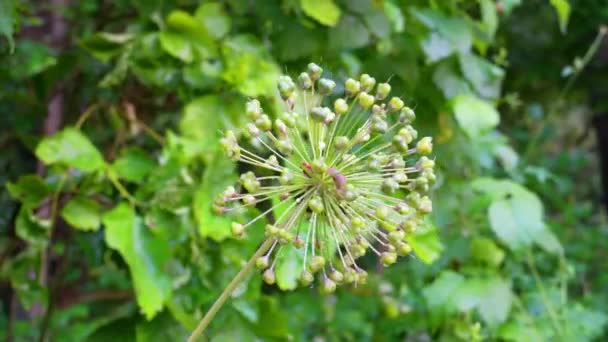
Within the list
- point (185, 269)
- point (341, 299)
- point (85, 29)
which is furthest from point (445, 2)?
point (341, 299)

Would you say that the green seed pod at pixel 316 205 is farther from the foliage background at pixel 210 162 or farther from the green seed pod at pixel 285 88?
the foliage background at pixel 210 162

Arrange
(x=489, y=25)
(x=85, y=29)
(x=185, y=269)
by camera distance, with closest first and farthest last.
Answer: (x=185, y=269), (x=489, y=25), (x=85, y=29)

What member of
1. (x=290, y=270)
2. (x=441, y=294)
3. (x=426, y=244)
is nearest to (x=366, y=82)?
(x=290, y=270)

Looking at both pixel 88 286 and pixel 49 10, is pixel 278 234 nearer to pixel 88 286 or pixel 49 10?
pixel 49 10

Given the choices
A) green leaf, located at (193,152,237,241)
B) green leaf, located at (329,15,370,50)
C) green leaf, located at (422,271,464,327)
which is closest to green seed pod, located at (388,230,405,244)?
green leaf, located at (193,152,237,241)

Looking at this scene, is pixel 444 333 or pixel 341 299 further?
pixel 341 299

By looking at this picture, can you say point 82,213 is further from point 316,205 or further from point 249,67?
point 316,205
